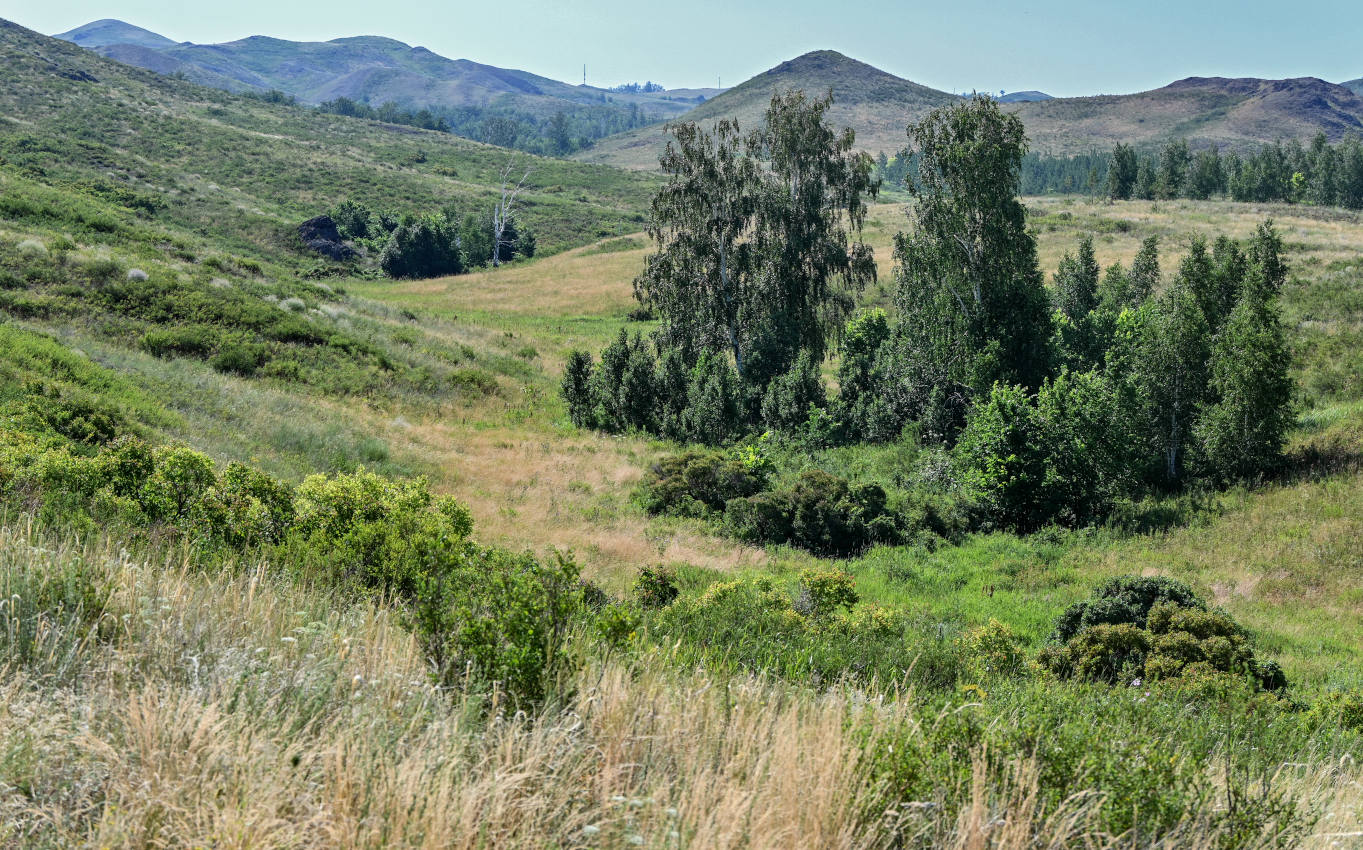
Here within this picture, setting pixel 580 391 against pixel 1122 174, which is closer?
pixel 580 391

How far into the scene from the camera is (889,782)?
3223mm

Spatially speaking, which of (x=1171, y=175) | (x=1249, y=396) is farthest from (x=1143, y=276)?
(x=1171, y=175)

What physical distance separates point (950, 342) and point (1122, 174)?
281 feet

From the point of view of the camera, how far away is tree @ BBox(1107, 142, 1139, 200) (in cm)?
9338

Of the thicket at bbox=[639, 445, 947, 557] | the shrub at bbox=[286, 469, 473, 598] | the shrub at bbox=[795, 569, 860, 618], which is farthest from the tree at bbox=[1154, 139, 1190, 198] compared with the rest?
the shrub at bbox=[286, 469, 473, 598]

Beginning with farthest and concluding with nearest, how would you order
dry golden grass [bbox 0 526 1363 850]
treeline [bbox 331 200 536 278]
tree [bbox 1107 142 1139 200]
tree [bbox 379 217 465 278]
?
tree [bbox 1107 142 1139 200], treeline [bbox 331 200 536 278], tree [bbox 379 217 465 278], dry golden grass [bbox 0 526 1363 850]

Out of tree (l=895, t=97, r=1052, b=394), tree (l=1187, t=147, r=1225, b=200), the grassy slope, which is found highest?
tree (l=1187, t=147, r=1225, b=200)

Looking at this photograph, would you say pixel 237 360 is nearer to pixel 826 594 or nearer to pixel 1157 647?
pixel 826 594

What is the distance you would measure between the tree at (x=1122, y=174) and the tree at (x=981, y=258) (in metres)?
80.6

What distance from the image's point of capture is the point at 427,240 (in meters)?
70.8

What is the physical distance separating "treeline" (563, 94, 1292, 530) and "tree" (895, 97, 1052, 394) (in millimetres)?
59

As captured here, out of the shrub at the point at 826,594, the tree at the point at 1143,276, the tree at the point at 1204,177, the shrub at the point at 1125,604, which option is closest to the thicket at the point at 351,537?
the shrub at the point at 826,594

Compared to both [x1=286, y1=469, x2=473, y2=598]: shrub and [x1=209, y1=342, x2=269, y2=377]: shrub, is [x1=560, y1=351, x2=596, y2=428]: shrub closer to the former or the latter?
[x1=209, y1=342, x2=269, y2=377]: shrub

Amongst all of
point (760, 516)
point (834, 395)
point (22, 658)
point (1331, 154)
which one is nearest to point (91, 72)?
point (834, 395)
